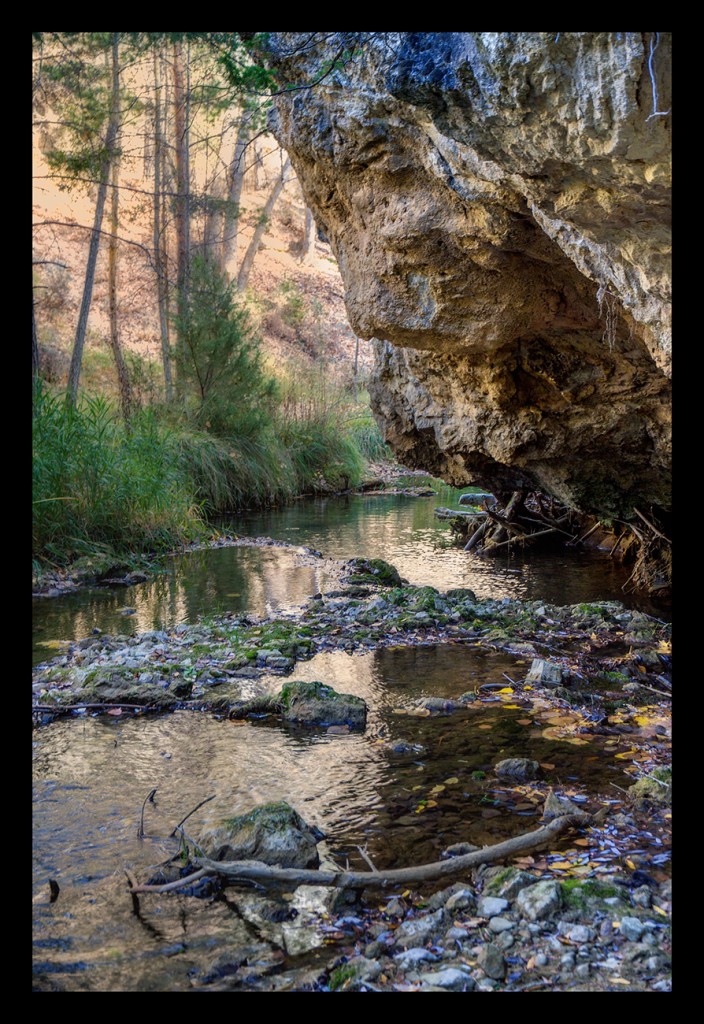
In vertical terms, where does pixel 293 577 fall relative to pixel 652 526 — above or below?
below

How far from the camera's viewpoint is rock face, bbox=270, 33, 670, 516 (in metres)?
2.97

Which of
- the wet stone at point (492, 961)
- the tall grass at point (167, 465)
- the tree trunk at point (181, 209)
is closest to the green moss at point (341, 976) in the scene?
the wet stone at point (492, 961)

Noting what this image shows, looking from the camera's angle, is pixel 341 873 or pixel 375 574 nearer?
pixel 341 873

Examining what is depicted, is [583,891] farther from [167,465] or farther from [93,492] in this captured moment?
[167,465]

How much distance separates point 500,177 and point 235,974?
3.75 meters

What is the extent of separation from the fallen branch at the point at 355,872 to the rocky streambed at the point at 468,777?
0.04 metres

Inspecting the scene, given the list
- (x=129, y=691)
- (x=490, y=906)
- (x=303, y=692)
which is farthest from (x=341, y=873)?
(x=129, y=691)

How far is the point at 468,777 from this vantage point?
4.07 metres

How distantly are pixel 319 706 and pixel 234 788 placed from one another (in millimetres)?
961

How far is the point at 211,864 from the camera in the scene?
307cm

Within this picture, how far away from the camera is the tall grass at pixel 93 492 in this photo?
927 centimetres

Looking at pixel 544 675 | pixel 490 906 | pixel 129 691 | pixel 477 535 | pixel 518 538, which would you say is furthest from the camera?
pixel 477 535

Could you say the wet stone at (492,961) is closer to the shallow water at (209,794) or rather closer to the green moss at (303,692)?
the shallow water at (209,794)

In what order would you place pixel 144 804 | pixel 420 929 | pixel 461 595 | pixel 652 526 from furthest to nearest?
pixel 652 526 → pixel 461 595 → pixel 144 804 → pixel 420 929
